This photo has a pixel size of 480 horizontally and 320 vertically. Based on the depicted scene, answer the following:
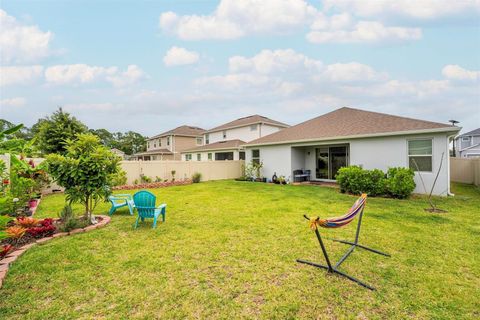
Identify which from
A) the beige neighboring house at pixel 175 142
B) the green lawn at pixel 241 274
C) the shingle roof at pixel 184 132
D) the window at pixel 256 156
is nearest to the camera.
Answer: the green lawn at pixel 241 274

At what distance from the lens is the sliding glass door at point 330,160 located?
1393 centimetres

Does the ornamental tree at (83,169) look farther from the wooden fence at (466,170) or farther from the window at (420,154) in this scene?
the wooden fence at (466,170)

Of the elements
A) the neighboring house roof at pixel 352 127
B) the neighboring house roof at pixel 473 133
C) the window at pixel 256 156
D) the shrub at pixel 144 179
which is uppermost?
the neighboring house roof at pixel 473 133

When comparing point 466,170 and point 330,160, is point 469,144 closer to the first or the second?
point 466,170

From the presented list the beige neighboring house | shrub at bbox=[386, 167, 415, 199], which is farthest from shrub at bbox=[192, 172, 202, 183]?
the beige neighboring house

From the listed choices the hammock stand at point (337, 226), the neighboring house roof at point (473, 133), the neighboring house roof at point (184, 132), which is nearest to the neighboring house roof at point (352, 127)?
the hammock stand at point (337, 226)

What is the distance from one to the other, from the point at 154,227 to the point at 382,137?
36.0ft

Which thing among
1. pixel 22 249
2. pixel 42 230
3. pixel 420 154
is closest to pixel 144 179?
pixel 42 230

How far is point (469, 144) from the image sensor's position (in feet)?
107

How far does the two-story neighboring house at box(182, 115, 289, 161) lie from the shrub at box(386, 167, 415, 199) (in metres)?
12.6

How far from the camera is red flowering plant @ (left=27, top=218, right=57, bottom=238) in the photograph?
180 inches

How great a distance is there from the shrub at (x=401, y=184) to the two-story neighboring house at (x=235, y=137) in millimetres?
12647

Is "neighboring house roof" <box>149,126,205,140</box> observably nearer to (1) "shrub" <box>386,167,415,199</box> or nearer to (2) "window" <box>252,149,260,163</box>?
(2) "window" <box>252,149,260,163</box>

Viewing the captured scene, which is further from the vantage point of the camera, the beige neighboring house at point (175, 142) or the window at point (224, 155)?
the beige neighboring house at point (175, 142)
